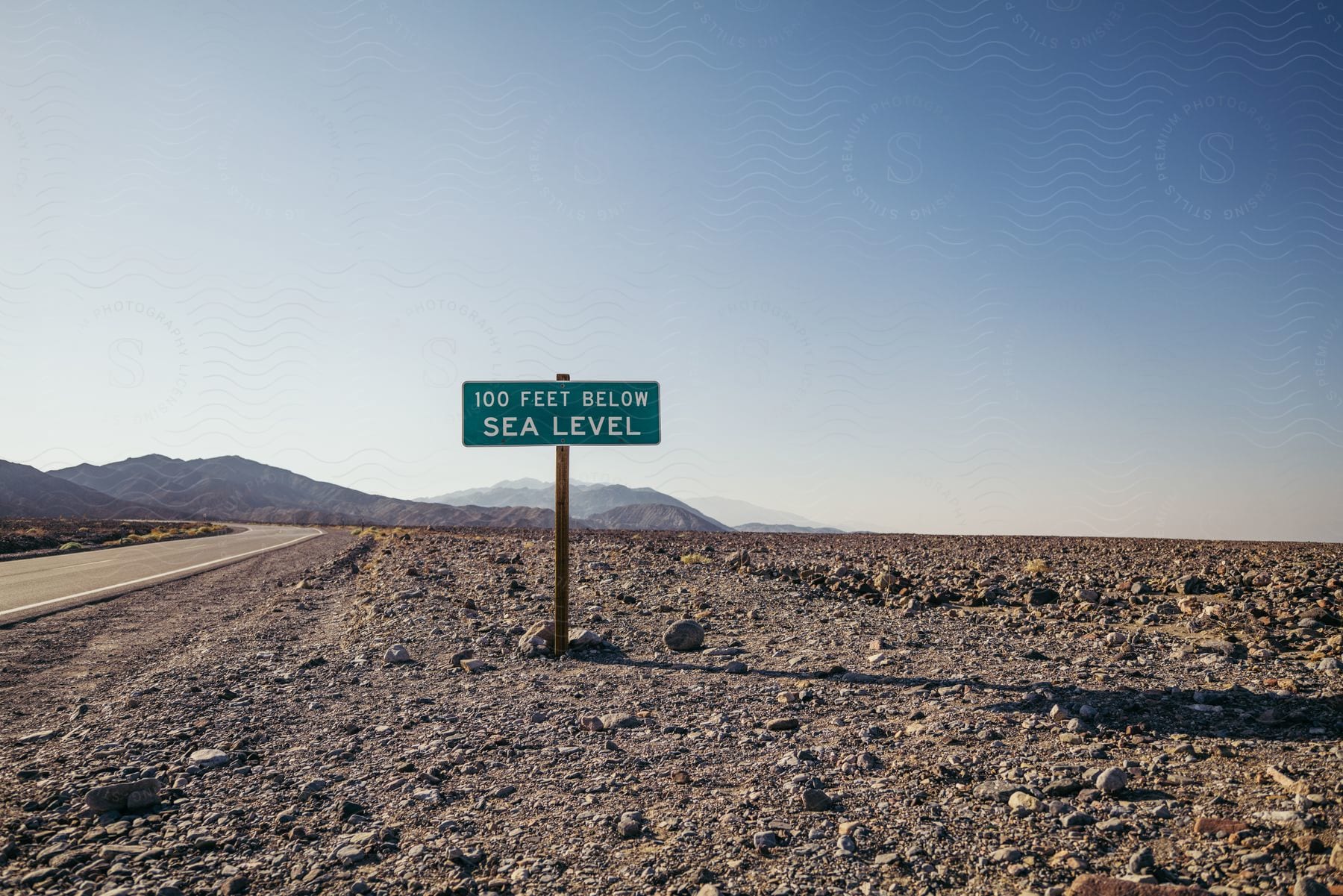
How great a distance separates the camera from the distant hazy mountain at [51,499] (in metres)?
141

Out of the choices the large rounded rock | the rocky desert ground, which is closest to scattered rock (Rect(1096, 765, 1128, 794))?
the rocky desert ground

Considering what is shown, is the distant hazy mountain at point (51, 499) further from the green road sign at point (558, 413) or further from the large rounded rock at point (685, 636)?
the large rounded rock at point (685, 636)

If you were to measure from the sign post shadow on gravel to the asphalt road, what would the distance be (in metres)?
9.50

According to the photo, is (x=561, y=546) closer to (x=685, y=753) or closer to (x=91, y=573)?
(x=685, y=753)

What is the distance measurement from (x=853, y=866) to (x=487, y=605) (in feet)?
35.5

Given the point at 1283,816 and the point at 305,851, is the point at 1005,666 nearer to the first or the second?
the point at 1283,816

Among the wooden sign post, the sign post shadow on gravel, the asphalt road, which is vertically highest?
the sign post shadow on gravel

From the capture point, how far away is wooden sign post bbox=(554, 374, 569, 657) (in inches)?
369

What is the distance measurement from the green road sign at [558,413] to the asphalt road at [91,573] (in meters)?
9.50

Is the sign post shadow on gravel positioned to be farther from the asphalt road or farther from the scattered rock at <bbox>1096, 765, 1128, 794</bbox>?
the asphalt road

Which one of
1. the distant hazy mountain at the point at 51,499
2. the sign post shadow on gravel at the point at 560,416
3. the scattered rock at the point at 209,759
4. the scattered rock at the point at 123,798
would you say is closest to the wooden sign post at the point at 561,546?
the sign post shadow on gravel at the point at 560,416

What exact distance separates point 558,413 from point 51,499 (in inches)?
7773

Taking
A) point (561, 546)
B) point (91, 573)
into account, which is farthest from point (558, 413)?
point (91, 573)

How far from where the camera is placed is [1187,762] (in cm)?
488
